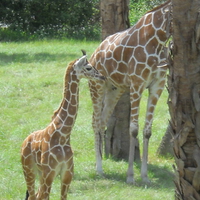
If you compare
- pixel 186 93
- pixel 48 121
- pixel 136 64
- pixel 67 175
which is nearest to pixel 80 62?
pixel 67 175

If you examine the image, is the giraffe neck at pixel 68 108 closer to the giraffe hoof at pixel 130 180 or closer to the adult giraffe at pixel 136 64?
the adult giraffe at pixel 136 64

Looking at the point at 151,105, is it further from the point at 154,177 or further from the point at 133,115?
the point at 154,177

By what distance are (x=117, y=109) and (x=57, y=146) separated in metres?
3.23

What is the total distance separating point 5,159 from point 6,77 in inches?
198

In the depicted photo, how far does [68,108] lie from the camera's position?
18.5ft

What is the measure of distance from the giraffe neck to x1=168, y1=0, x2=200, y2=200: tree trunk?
1.58 m

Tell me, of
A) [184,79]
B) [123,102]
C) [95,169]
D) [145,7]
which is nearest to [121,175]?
[95,169]

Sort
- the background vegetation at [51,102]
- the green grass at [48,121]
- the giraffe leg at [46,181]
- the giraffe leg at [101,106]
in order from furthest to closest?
the giraffe leg at [101,106] → the background vegetation at [51,102] → the green grass at [48,121] → the giraffe leg at [46,181]

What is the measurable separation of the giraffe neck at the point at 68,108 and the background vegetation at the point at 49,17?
14176 mm

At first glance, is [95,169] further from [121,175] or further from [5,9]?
[5,9]

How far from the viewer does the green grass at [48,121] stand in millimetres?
7176

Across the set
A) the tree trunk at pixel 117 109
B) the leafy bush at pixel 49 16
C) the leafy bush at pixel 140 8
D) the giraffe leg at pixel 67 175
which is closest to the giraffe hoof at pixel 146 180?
the tree trunk at pixel 117 109

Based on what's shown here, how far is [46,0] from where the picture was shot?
20.3 m

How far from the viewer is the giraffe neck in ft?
18.4
